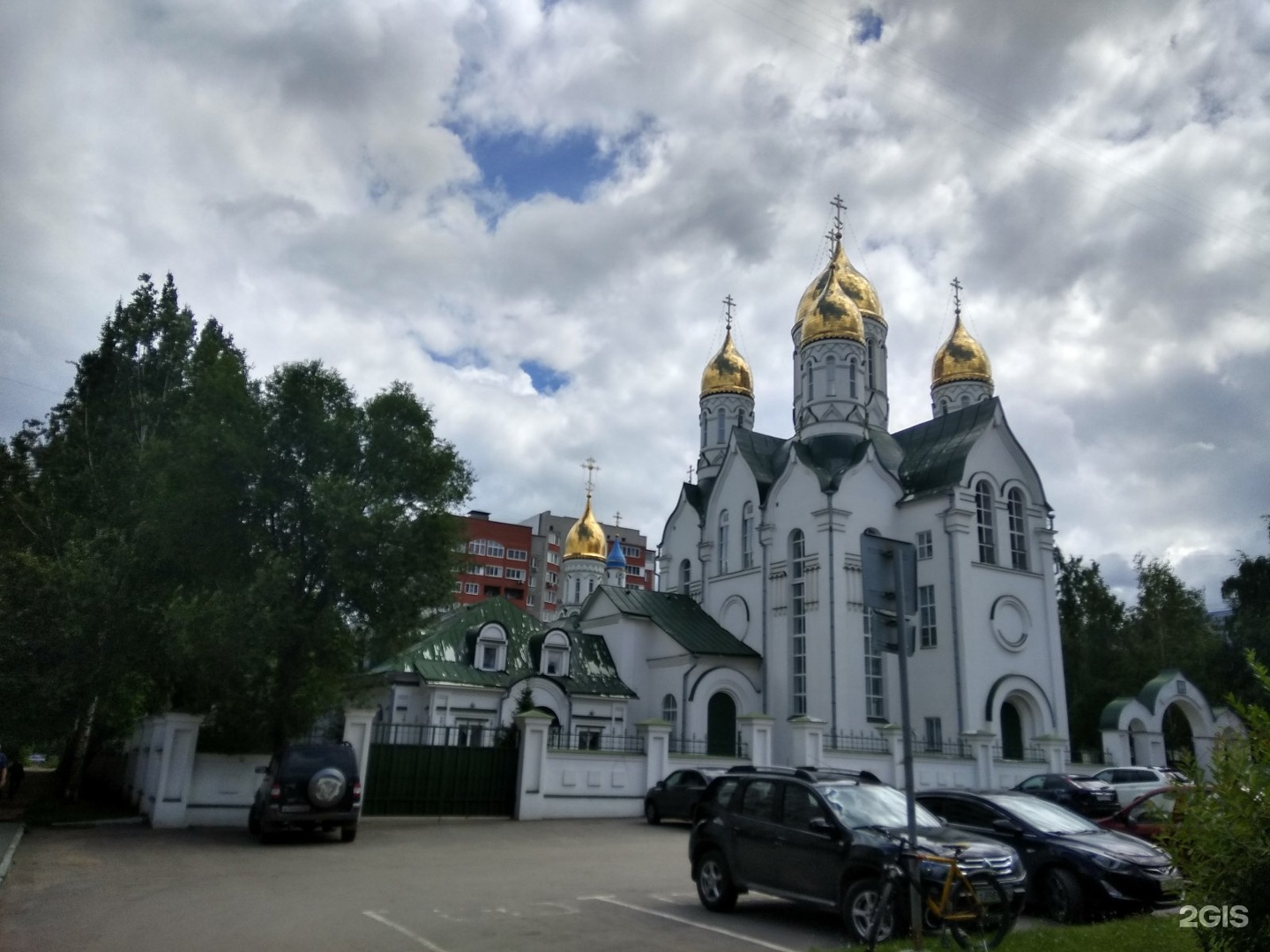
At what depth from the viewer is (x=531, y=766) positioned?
20188 mm

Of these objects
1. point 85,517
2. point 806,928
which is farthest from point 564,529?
point 806,928

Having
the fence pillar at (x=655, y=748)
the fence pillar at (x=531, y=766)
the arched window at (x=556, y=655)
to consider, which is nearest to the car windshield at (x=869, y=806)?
the fence pillar at (x=531, y=766)

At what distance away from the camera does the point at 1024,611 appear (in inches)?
1271

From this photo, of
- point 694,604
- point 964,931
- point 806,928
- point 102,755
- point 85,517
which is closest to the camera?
point 964,931

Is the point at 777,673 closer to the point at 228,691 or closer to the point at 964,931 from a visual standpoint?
A: the point at 228,691

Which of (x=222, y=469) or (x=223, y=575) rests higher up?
(x=222, y=469)

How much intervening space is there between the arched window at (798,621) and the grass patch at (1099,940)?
74.6ft

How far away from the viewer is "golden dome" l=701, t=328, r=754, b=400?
148ft

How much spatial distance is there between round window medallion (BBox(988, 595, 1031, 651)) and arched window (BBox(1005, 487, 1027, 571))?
1621 mm

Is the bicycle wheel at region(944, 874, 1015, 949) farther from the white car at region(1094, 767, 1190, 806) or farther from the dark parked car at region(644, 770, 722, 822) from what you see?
the white car at region(1094, 767, 1190, 806)

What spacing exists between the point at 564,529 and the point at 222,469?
78.8m

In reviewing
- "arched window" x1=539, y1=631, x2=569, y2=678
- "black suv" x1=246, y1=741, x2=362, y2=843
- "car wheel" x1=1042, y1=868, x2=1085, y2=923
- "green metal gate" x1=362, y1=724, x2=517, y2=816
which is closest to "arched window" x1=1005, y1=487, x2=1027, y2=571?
"arched window" x1=539, y1=631, x2=569, y2=678

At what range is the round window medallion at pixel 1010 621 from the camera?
31.3 meters

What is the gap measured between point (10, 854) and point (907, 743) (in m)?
12.9
